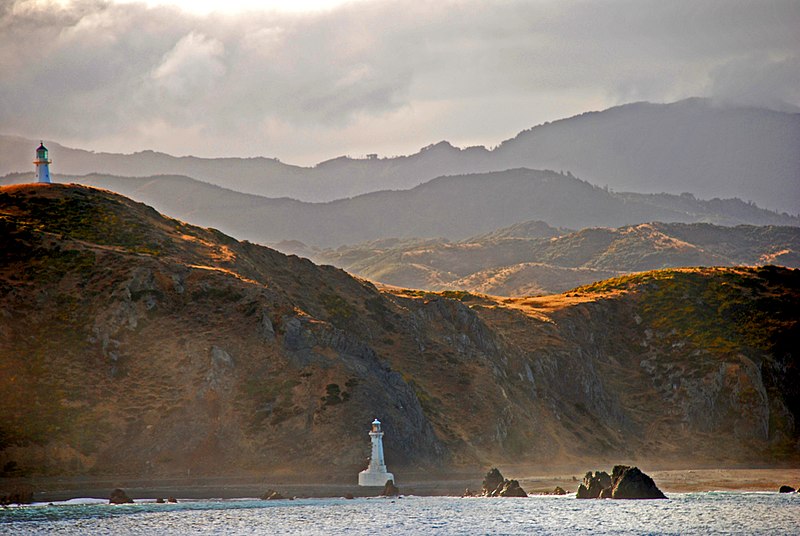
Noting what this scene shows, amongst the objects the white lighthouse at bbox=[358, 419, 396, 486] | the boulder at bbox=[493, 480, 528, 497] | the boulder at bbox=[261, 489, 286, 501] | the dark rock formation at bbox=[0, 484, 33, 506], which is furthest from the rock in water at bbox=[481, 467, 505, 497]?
the dark rock formation at bbox=[0, 484, 33, 506]

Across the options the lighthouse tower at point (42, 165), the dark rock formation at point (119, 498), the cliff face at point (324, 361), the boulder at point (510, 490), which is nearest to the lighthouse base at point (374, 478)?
the cliff face at point (324, 361)

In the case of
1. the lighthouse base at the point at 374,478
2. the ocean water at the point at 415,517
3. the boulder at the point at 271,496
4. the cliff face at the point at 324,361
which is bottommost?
the ocean water at the point at 415,517

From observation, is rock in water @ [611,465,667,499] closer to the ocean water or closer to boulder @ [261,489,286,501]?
the ocean water

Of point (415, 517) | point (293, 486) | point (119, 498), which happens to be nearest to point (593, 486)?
point (415, 517)

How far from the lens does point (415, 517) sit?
8900cm

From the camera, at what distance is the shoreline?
95.2 meters

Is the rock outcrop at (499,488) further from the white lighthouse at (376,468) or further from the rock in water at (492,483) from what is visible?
the white lighthouse at (376,468)

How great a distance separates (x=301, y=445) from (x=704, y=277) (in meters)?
101

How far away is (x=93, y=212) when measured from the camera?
5586 inches

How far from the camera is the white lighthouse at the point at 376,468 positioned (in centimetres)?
10606

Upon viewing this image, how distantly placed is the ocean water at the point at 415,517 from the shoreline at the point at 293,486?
144 inches

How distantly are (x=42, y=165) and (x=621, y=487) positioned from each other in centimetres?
8673

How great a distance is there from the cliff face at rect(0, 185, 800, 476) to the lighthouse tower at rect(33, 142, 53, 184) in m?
4.81

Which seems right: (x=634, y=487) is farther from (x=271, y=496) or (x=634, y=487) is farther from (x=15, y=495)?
(x=15, y=495)
